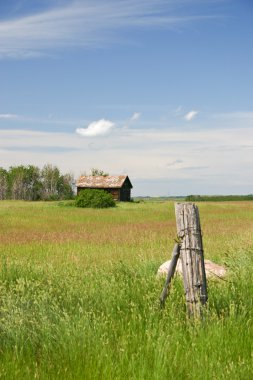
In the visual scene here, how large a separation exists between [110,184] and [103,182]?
150 centimetres

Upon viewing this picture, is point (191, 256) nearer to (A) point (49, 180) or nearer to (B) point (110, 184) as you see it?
(B) point (110, 184)

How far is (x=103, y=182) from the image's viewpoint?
8144 cm

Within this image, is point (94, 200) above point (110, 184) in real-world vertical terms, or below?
below

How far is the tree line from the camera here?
124 meters

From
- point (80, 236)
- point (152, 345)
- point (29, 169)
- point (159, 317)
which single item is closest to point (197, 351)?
point (152, 345)

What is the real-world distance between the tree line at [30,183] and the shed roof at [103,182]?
41.0 metres

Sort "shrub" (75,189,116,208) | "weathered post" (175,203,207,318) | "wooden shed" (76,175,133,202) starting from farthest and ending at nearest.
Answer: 1. "wooden shed" (76,175,133,202)
2. "shrub" (75,189,116,208)
3. "weathered post" (175,203,207,318)

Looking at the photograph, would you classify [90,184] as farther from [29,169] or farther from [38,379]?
Result: [38,379]

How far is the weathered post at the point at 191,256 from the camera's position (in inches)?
251

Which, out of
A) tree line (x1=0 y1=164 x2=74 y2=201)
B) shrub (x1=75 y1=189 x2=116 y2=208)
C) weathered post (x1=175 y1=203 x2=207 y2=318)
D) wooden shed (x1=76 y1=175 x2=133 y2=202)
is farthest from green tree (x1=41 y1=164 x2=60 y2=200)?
weathered post (x1=175 y1=203 x2=207 y2=318)

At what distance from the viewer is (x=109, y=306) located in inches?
254

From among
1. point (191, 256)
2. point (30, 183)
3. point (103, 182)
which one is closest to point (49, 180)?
point (30, 183)

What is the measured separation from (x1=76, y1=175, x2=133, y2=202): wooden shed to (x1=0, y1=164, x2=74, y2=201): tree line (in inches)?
1625

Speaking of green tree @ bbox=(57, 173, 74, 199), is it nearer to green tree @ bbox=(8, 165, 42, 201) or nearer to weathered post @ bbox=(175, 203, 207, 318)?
green tree @ bbox=(8, 165, 42, 201)
